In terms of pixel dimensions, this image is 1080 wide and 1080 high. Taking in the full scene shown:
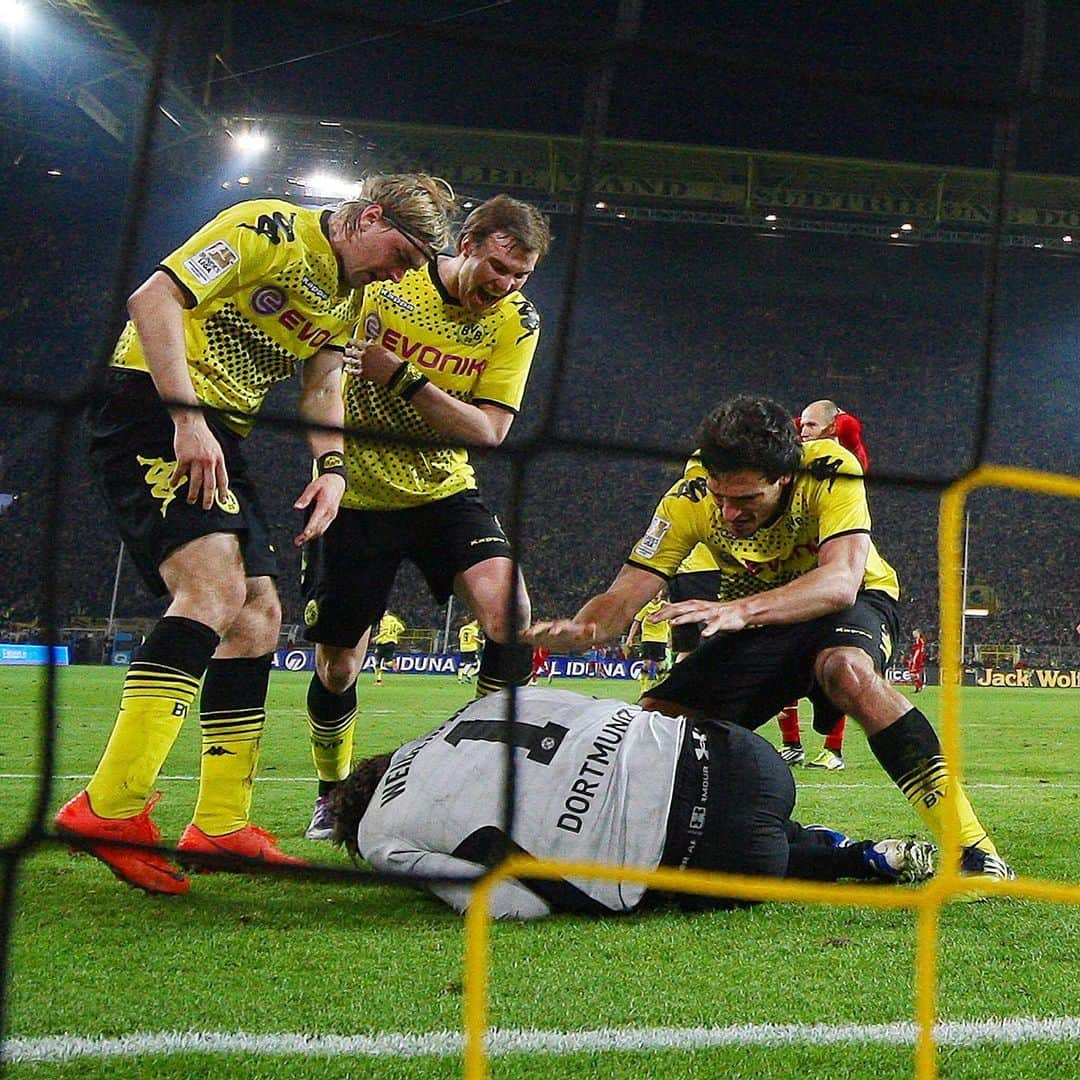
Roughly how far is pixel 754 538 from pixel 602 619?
1.60 feet

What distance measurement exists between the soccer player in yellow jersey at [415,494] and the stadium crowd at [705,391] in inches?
490

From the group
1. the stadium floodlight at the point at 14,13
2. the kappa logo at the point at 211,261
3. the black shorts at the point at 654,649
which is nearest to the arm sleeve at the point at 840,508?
the kappa logo at the point at 211,261

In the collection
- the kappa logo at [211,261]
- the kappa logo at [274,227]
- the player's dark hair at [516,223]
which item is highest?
the player's dark hair at [516,223]

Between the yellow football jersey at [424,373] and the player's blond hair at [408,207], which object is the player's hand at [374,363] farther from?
the yellow football jersey at [424,373]

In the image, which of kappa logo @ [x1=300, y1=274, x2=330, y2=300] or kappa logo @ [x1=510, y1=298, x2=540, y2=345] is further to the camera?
kappa logo @ [x1=510, y1=298, x2=540, y2=345]

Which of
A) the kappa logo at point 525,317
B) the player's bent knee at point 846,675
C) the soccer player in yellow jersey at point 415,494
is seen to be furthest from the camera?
the kappa logo at point 525,317

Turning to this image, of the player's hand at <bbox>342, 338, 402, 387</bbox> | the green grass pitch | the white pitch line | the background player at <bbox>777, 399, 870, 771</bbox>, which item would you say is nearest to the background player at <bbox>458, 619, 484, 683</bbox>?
the background player at <bbox>777, 399, 870, 771</bbox>

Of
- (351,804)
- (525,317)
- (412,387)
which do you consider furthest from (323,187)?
(351,804)

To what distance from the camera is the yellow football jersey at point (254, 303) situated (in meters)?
2.25

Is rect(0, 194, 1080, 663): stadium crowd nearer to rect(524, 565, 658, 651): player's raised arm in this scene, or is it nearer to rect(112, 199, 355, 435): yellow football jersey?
rect(524, 565, 658, 651): player's raised arm

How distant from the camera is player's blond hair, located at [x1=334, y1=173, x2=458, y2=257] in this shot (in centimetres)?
234

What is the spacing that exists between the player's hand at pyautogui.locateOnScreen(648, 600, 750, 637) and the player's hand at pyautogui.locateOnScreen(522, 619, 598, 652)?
0.73 ft

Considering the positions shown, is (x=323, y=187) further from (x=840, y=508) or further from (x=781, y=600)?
(x=781, y=600)

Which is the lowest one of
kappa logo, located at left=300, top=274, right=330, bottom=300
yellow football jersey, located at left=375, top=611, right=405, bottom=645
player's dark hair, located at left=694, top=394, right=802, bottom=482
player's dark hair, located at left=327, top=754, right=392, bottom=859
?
player's dark hair, located at left=327, top=754, right=392, bottom=859
